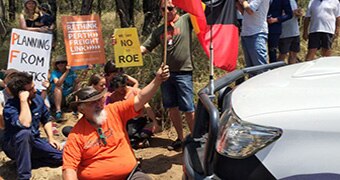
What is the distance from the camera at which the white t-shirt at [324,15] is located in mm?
6777

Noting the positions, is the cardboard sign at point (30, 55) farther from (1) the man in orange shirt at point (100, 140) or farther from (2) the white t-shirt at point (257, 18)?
(2) the white t-shirt at point (257, 18)

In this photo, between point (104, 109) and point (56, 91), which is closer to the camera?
point (104, 109)

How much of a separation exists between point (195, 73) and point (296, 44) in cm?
164

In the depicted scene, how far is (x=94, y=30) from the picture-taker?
634 cm

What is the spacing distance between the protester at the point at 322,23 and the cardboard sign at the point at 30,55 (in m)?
3.96

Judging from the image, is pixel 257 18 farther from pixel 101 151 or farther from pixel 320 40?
pixel 101 151

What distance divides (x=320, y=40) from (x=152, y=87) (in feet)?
14.3

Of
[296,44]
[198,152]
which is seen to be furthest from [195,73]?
[198,152]

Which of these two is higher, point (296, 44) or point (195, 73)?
point (296, 44)

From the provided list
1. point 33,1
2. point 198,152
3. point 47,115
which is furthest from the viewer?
point 33,1

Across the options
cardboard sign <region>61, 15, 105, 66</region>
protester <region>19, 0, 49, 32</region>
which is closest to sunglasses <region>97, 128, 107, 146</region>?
cardboard sign <region>61, 15, 105, 66</region>

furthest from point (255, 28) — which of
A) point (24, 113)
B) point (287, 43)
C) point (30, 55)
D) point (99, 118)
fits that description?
point (30, 55)

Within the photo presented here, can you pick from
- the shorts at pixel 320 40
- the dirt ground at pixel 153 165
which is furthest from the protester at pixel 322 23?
the dirt ground at pixel 153 165

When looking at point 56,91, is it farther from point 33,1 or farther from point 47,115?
point 33,1
